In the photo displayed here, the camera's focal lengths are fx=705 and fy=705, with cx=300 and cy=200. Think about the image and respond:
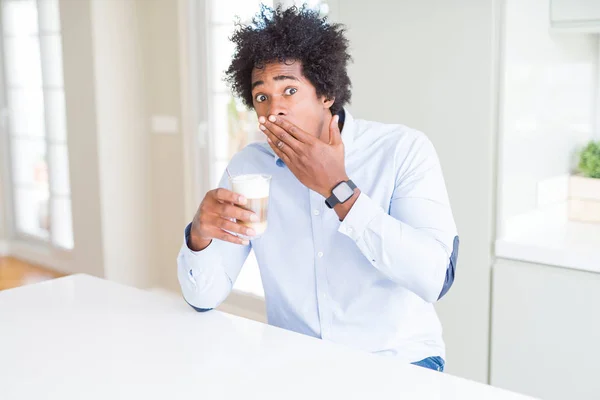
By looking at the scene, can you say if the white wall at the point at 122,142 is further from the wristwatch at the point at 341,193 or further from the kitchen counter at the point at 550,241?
the wristwatch at the point at 341,193

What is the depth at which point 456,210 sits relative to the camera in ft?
7.56

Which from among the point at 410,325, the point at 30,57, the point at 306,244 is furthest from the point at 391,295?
the point at 30,57

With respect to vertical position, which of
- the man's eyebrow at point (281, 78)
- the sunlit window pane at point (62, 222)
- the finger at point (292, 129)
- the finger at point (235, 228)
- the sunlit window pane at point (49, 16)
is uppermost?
the sunlit window pane at point (49, 16)

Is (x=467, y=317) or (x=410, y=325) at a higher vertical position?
(x=410, y=325)

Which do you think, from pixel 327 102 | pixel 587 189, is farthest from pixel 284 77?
pixel 587 189

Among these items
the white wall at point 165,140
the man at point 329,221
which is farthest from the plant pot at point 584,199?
the white wall at point 165,140

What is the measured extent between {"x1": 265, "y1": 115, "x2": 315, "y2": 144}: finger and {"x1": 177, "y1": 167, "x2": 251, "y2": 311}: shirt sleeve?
0.30 m

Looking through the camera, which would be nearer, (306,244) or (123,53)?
(306,244)

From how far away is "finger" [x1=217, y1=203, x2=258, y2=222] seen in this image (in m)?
1.37

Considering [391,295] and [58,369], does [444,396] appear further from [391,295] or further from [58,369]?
[58,369]

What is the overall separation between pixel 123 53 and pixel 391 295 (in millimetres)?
2989

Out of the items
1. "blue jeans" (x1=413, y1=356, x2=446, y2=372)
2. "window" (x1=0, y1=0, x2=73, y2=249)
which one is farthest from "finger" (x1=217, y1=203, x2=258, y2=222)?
"window" (x1=0, y1=0, x2=73, y2=249)

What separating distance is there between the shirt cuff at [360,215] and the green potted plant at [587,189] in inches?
56.9

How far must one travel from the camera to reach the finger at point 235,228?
137 cm
